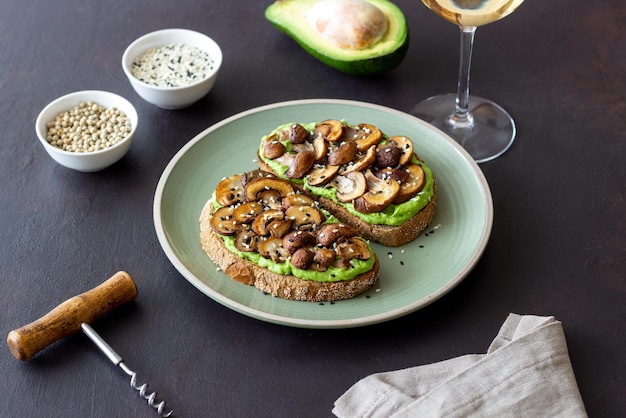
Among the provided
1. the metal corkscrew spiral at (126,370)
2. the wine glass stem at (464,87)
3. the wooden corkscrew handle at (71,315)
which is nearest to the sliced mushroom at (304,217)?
the wooden corkscrew handle at (71,315)

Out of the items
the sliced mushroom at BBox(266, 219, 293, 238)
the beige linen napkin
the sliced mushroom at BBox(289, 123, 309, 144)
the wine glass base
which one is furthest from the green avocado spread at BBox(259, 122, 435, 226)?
the beige linen napkin

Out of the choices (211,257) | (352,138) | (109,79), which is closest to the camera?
(211,257)

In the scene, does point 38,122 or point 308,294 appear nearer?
point 308,294

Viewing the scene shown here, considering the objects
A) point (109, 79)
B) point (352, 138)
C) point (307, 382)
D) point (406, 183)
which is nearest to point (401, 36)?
point (352, 138)

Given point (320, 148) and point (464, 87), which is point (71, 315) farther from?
point (464, 87)

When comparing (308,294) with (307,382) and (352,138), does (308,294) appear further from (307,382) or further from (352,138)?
(352,138)
